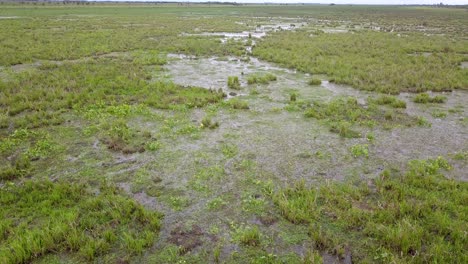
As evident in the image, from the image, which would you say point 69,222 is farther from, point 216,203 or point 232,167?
point 232,167

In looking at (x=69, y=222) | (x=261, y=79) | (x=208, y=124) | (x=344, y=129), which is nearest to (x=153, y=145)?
(x=208, y=124)

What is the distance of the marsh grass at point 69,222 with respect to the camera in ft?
18.6

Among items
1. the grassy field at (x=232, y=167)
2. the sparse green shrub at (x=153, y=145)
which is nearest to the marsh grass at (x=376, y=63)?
the grassy field at (x=232, y=167)

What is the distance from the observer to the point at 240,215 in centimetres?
683

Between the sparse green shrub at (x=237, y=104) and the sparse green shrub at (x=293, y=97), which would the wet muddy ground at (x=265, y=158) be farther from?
the sparse green shrub at (x=237, y=104)

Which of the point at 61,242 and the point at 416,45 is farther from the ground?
the point at 416,45

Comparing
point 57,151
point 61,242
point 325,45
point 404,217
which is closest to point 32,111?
point 57,151

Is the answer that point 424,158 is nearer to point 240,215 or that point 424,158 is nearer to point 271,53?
point 240,215

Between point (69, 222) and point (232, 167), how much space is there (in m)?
4.39

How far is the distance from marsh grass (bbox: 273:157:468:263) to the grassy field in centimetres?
3

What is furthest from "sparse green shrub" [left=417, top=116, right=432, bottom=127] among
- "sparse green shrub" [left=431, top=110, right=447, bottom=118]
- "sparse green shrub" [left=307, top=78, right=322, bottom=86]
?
"sparse green shrub" [left=307, top=78, right=322, bottom=86]

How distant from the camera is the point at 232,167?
891cm

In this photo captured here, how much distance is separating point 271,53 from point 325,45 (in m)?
7.73

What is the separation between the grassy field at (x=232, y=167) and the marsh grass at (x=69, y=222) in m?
0.04
